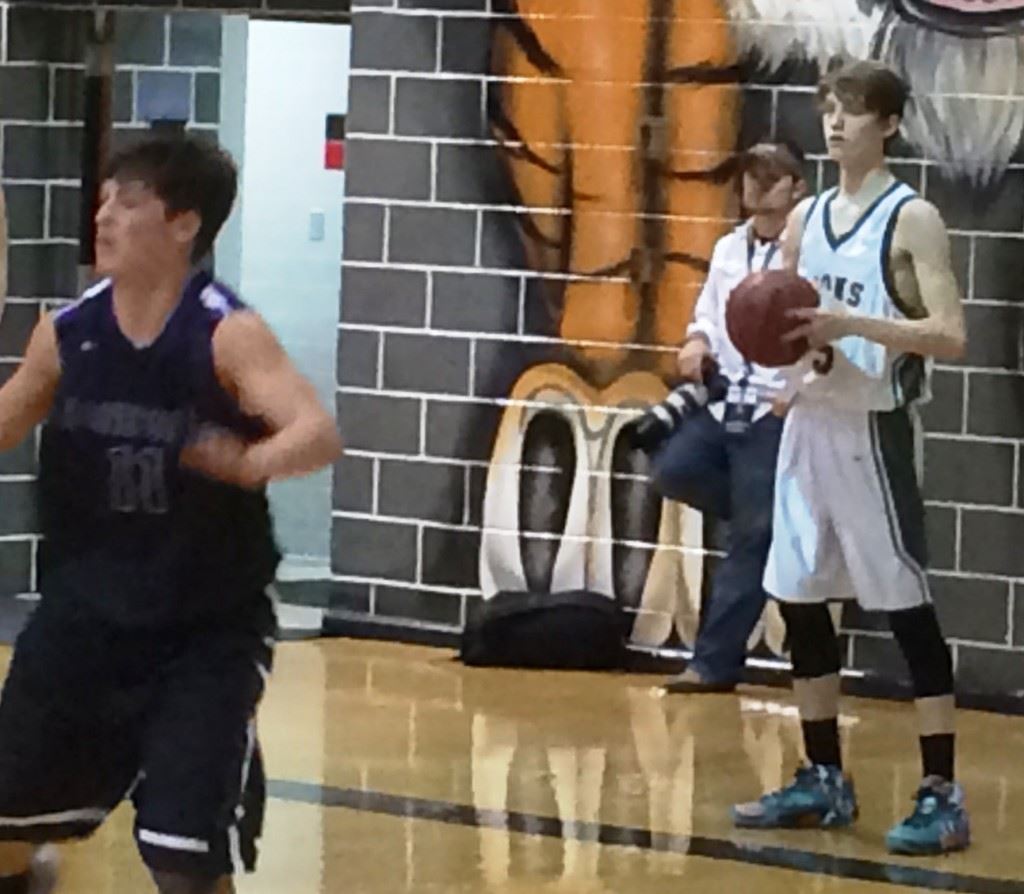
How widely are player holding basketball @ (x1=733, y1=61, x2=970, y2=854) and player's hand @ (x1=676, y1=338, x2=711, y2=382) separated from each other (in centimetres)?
202

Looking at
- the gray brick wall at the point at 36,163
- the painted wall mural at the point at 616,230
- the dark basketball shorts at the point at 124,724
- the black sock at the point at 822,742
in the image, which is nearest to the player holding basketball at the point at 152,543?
the dark basketball shorts at the point at 124,724

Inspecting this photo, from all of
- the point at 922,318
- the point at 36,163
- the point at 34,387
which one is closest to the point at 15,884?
the point at 34,387

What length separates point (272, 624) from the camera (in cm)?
444

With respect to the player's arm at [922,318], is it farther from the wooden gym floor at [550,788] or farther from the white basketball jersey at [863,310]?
the wooden gym floor at [550,788]

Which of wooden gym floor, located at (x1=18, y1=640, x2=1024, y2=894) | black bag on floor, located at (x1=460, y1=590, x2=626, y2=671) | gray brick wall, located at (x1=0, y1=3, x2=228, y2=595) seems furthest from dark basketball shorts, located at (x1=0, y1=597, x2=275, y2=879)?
gray brick wall, located at (x1=0, y1=3, x2=228, y2=595)

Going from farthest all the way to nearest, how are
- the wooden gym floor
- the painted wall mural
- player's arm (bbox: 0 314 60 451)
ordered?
the painted wall mural → the wooden gym floor → player's arm (bbox: 0 314 60 451)

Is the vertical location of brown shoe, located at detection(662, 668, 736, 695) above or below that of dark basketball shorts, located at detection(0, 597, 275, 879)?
below

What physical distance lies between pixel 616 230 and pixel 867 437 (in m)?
2.84

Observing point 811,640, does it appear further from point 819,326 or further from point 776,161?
point 776,161

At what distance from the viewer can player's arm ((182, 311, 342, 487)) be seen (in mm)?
4176

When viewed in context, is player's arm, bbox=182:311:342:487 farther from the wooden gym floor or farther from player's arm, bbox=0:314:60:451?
the wooden gym floor

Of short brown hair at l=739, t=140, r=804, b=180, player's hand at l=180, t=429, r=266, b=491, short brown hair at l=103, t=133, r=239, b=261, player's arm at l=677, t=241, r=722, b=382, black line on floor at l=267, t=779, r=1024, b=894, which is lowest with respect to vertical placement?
black line on floor at l=267, t=779, r=1024, b=894

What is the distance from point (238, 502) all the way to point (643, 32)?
476cm

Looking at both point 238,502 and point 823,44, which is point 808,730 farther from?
point 823,44
